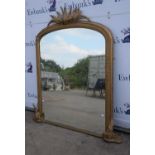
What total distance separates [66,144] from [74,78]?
721 millimetres

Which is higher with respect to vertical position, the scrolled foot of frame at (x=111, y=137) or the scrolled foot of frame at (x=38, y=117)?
the scrolled foot of frame at (x=38, y=117)

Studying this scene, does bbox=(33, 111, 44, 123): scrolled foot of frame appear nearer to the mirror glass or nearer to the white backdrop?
the mirror glass

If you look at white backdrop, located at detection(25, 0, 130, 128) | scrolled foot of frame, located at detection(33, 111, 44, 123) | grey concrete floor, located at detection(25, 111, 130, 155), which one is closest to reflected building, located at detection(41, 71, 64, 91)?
scrolled foot of frame, located at detection(33, 111, 44, 123)

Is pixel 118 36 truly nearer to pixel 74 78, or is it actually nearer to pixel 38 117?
pixel 74 78

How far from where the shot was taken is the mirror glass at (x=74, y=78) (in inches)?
82.7

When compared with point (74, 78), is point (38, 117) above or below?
below

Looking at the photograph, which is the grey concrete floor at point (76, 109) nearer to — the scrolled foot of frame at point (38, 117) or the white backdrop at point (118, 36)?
the scrolled foot of frame at point (38, 117)

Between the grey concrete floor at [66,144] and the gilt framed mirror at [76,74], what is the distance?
0.31ft

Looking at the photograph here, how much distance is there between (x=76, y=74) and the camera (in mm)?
2285

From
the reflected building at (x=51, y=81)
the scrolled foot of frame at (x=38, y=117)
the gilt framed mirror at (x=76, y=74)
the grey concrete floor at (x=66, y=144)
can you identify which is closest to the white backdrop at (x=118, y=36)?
the gilt framed mirror at (x=76, y=74)

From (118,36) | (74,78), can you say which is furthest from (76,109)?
(118,36)
